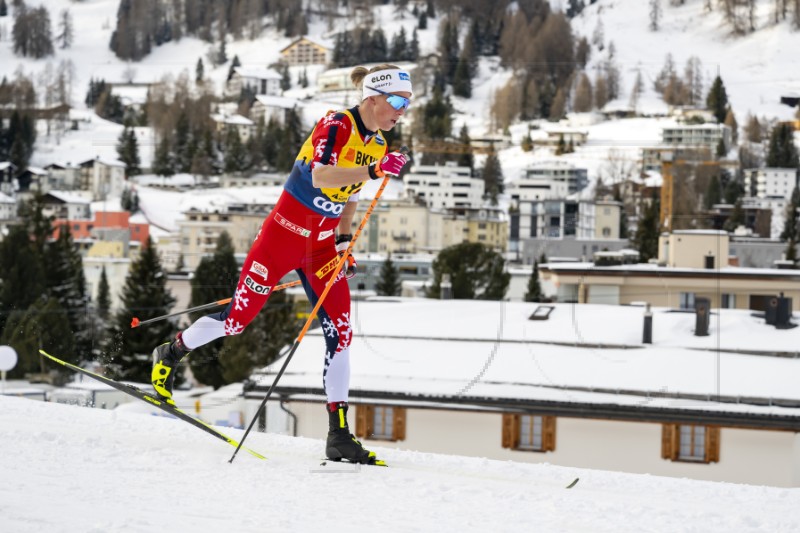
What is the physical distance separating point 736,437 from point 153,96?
139 m

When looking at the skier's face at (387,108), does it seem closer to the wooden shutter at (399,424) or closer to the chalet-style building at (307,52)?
the wooden shutter at (399,424)

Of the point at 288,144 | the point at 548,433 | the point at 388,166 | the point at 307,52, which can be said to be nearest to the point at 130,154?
the point at 288,144

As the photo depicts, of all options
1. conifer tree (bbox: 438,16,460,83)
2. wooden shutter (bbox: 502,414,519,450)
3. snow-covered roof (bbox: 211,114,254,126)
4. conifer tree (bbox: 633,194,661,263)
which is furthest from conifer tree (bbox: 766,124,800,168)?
wooden shutter (bbox: 502,414,519,450)

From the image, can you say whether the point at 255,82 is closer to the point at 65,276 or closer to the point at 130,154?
the point at 130,154

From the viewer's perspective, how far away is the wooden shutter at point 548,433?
17.2m

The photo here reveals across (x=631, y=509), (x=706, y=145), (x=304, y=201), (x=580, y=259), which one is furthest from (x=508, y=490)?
(x=706, y=145)

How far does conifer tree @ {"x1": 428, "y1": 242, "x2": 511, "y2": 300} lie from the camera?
42562 millimetres

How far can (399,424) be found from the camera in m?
17.6

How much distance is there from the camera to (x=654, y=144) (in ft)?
439

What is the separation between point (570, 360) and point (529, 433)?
6.83 ft

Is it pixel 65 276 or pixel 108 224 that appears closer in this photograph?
pixel 65 276

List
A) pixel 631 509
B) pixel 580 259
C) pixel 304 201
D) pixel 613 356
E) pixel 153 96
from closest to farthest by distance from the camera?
pixel 631 509
pixel 304 201
pixel 613 356
pixel 580 259
pixel 153 96

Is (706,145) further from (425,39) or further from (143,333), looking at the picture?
(143,333)

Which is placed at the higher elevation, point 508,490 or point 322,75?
point 322,75
